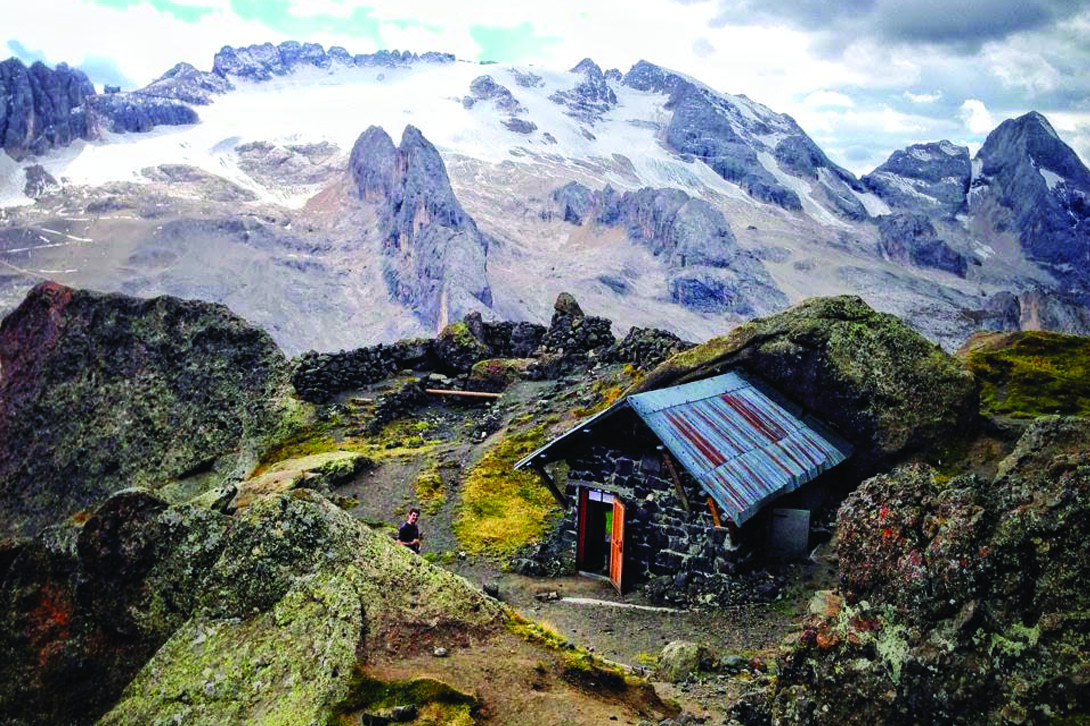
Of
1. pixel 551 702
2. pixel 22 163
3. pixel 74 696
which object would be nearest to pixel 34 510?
pixel 74 696

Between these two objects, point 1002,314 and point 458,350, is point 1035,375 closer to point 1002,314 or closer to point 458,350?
point 458,350

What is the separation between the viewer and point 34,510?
31.7m

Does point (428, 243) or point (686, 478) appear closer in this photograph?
point (686, 478)

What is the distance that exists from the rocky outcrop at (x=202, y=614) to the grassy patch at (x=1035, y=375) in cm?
1887

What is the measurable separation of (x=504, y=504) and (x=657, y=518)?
7.49 m

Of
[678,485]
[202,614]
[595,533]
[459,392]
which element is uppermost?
Result: [202,614]

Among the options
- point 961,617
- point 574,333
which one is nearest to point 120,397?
point 574,333

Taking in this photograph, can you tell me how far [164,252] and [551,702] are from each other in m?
170

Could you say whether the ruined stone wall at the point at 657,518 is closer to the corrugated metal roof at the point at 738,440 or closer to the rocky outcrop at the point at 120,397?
the corrugated metal roof at the point at 738,440

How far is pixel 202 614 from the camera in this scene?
24.6 ft

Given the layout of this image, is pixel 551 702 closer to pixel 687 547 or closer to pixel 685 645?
pixel 685 645

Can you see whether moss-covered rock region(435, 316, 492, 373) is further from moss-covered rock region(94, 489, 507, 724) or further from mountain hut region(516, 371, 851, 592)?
moss-covered rock region(94, 489, 507, 724)

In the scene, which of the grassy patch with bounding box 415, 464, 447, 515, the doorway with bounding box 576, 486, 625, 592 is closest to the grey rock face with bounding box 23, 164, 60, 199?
the grassy patch with bounding box 415, 464, 447, 515

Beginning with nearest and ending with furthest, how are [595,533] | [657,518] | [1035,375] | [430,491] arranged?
[657,518], [595,533], [1035,375], [430,491]
